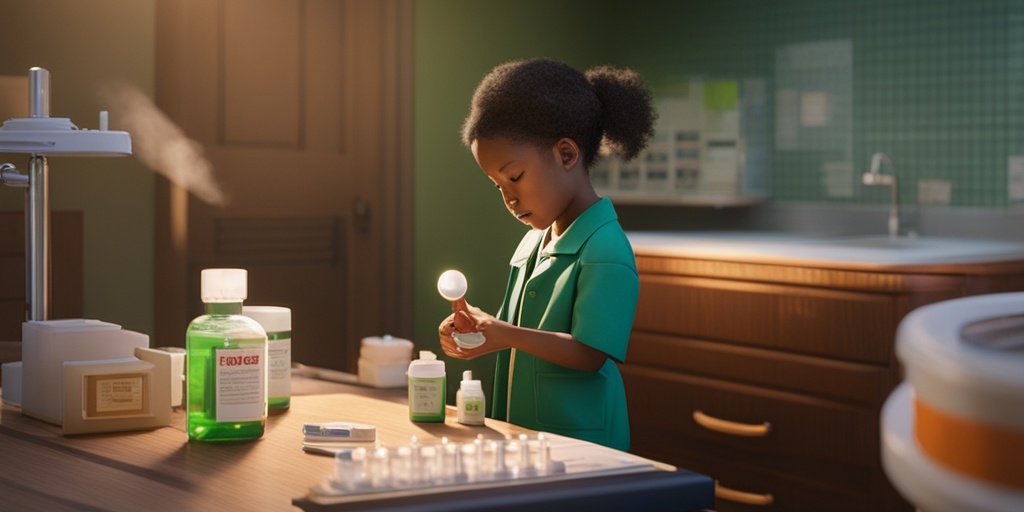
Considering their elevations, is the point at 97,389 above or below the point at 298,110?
below

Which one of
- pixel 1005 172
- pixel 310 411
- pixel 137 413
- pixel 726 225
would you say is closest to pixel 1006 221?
pixel 1005 172

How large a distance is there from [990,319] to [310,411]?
120 centimetres

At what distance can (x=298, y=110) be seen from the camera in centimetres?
417

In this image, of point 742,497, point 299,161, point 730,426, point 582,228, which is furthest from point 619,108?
point 299,161

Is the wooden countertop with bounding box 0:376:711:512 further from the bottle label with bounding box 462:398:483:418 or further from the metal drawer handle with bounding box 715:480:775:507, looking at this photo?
the metal drawer handle with bounding box 715:480:775:507

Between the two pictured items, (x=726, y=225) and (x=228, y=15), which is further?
(x=726, y=225)

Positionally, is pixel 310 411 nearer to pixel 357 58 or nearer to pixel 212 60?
pixel 212 60

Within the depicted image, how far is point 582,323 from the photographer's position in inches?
67.9

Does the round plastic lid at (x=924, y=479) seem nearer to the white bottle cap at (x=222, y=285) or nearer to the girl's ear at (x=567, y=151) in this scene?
the white bottle cap at (x=222, y=285)

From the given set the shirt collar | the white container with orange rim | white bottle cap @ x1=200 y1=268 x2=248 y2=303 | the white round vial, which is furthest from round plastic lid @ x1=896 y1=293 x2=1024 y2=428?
the shirt collar

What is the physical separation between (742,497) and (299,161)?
1940mm

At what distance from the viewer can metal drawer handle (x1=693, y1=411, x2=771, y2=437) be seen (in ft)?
10.6

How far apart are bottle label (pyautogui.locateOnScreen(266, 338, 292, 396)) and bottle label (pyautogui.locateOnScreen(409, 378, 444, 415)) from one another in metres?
0.23

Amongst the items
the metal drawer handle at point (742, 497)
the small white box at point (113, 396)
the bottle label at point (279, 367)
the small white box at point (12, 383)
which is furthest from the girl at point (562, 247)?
the metal drawer handle at point (742, 497)
